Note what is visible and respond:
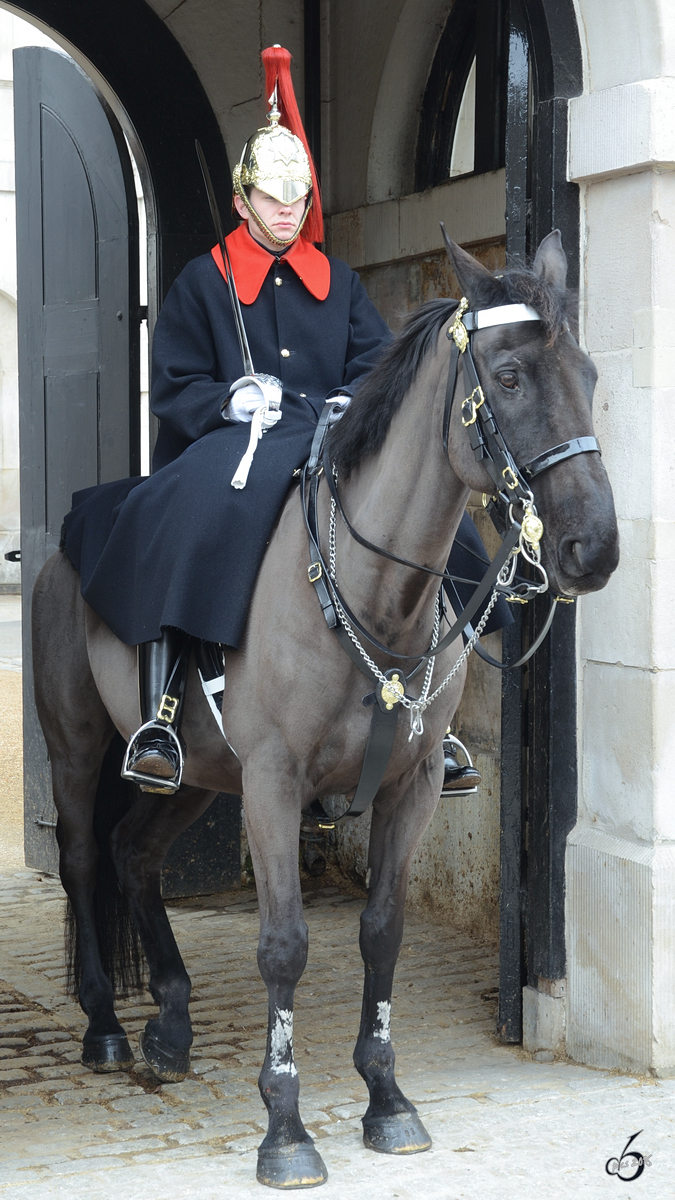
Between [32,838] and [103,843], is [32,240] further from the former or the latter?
[103,843]

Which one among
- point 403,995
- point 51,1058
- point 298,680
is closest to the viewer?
point 298,680

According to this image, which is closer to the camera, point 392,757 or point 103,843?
point 392,757

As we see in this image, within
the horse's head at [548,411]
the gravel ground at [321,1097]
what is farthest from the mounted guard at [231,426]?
the gravel ground at [321,1097]

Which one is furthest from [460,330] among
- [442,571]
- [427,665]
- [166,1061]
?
[166,1061]

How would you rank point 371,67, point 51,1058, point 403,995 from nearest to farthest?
point 51,1058 → point 403,995 → point 371,67

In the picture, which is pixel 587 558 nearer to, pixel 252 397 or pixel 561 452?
pixel 561 452

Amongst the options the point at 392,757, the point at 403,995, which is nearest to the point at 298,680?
the point at 392,757

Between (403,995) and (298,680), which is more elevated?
(298,680)

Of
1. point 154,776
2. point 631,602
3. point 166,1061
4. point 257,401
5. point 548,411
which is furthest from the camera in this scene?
point 166,1061

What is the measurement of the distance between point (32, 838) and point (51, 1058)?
2643mm

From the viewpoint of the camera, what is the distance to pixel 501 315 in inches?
128

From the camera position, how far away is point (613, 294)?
4.41 meters

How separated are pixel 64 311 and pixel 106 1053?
3768 millimetres

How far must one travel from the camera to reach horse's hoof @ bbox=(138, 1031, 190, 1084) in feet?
14.8
